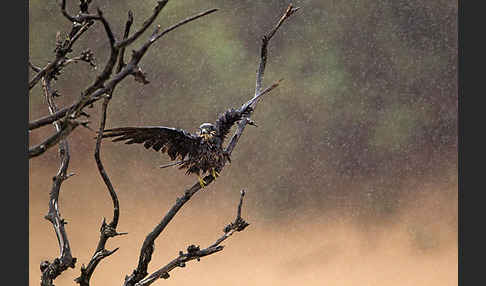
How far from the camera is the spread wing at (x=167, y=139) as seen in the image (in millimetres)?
1719

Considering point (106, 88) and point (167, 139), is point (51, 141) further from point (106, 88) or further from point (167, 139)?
point (167, 139)

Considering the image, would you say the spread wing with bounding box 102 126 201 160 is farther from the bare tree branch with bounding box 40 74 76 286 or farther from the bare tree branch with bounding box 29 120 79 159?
the bare tree branch with bounding box 29 120 79 159

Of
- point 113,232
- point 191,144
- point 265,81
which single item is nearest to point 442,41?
point 265,81

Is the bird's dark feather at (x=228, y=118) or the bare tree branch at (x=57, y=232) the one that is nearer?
the bare tree branch at (x=57, y=232)

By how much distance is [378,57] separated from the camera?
9.84 ft


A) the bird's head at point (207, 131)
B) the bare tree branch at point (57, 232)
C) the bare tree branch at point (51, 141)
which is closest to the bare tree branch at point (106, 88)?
the bare tree branch at point (51, 141)

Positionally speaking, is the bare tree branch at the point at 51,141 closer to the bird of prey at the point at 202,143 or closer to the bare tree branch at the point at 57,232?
the bare tree branch at the point at 57,232

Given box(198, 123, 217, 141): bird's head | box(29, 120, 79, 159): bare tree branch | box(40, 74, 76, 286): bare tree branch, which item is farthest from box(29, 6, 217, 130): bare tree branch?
box(198, 123, 217, 141): bird's head

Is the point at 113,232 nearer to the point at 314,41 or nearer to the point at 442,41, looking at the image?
the point at 314,41

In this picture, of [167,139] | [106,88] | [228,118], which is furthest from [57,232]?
[106,88]

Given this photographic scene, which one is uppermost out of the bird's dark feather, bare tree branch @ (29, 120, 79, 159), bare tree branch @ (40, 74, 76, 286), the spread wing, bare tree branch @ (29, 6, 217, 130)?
the bird's dark feather

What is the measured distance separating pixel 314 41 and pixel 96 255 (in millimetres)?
1643

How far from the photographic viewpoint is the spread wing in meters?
1.72

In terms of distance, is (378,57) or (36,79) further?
(378,57)
